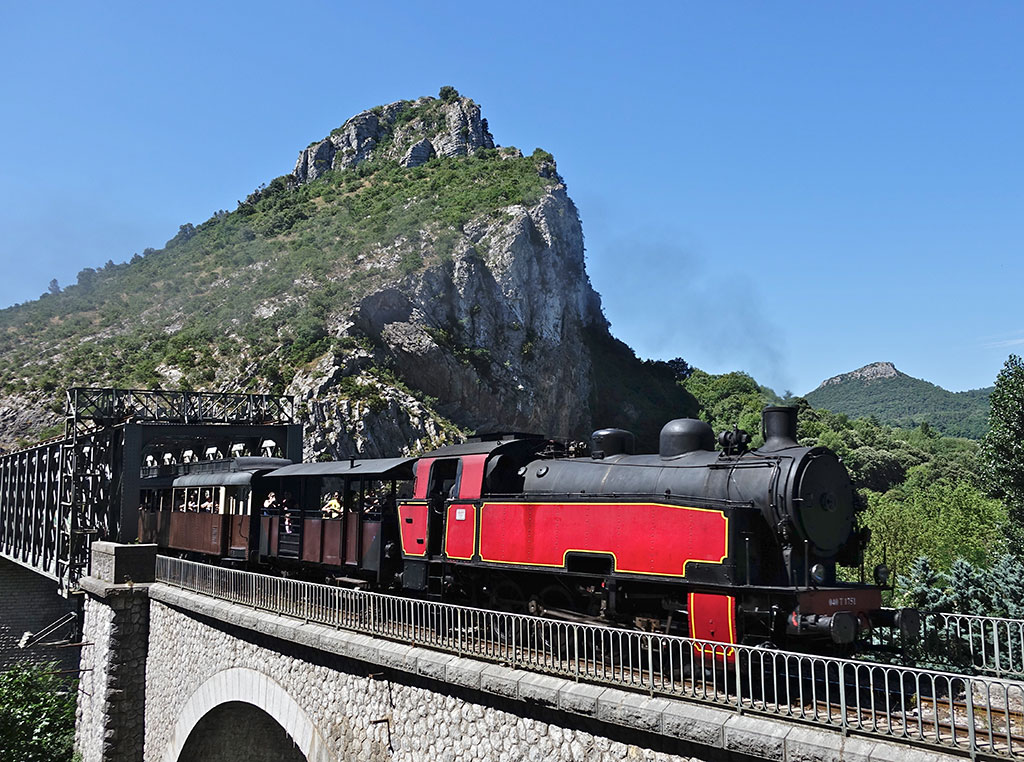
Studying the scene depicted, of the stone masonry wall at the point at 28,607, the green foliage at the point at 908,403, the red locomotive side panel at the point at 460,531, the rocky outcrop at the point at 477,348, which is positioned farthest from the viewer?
the green foliage at the point at 908,403

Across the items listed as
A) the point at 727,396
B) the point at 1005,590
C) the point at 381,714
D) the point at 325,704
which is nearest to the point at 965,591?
the point at 1005,590

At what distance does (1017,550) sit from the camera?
22.4m

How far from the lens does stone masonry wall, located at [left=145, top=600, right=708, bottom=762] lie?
31.4ft

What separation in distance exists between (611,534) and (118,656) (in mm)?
17155

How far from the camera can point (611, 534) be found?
11.6 meters

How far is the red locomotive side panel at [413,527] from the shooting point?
15.4m

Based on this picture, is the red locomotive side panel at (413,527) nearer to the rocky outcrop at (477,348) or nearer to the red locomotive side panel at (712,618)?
the red locomotive side panel at (712,618)

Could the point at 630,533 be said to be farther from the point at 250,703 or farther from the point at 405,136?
the point at 405,136

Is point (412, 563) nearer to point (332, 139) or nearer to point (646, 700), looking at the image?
point (646, 700)

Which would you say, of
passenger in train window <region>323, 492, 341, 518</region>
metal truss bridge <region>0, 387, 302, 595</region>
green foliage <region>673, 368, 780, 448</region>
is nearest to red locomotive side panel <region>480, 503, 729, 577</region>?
passenger in train window <region>323, 492, 341, 518</region>

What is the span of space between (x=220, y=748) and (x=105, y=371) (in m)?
45.9

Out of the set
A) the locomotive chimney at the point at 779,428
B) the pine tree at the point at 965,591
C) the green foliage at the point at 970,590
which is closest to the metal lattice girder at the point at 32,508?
the locomotive chimney at the point at 779,428

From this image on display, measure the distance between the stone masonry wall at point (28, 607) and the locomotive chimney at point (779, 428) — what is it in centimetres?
3446

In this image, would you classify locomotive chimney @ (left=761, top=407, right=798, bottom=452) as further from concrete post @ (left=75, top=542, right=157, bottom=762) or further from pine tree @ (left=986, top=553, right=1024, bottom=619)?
concrete post @ (left=75, top=542, right=157, bottom=762)
